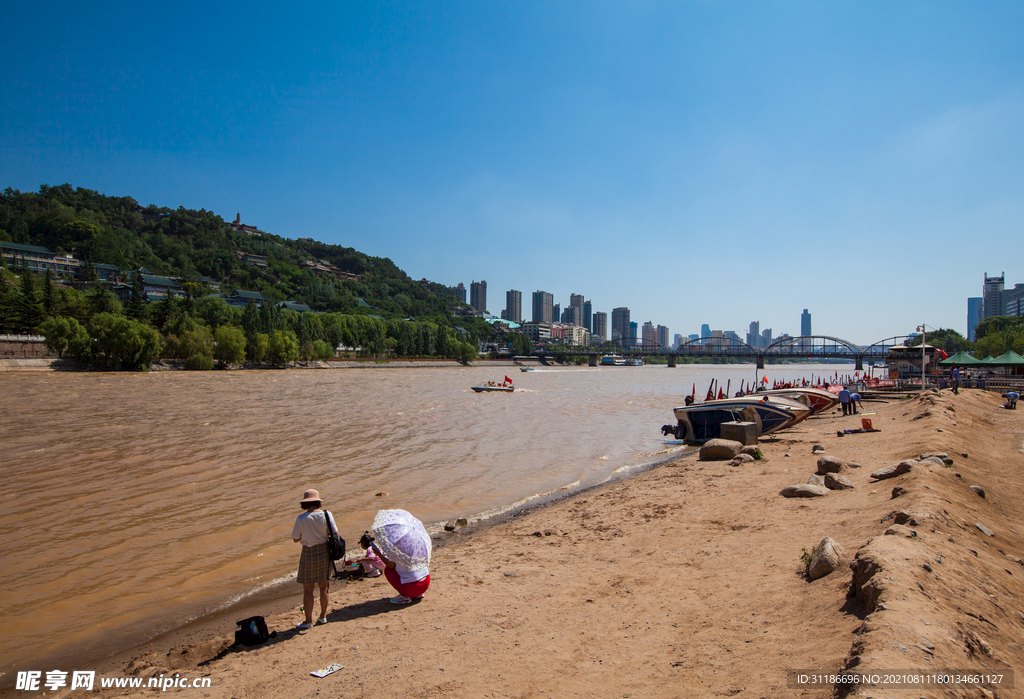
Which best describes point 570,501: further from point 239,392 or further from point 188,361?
point 188,361

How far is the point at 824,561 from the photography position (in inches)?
236

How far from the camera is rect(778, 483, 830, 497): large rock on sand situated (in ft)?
34.0

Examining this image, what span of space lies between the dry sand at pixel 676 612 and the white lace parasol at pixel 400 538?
654 mm

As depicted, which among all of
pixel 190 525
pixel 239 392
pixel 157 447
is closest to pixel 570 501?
pixel 190 525

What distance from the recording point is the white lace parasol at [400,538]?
6.57 meters

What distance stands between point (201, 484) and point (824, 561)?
14.7m

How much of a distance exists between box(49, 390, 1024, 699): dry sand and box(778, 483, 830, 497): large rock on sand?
433 mm

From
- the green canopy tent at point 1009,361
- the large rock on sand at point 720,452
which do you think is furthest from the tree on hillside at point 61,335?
the green canopy tent at point 1009,361

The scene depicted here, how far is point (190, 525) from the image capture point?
10719 millimetres

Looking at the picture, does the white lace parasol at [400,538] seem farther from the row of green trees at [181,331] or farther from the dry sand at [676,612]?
the row of green trees at [181,331]

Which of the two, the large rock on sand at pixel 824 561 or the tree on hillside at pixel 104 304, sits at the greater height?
the tree on hillside at pixel 104 304

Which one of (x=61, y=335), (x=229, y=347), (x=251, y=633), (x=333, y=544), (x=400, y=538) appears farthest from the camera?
(x=229, y=347)

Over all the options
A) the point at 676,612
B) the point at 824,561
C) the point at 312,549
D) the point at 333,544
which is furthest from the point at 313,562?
the point at 824,561

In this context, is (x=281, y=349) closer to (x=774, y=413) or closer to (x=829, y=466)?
(x=774, y=413)
